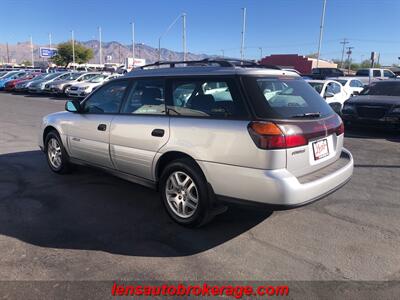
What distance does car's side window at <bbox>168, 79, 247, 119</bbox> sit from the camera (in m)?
3.40

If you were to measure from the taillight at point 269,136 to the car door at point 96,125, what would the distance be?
2.07 m

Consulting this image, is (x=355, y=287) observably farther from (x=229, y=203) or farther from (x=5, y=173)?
(x=5, y=173)

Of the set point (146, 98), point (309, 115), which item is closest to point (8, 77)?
point (146, 98)

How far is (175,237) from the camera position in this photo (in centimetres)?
369

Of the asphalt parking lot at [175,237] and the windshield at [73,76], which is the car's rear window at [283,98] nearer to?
the asphalt parking lot at [175,237]

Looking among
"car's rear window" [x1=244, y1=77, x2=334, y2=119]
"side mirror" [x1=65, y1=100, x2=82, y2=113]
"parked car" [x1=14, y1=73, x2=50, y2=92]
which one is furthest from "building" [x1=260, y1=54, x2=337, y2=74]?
"car's rear window" [x1=244, y1=77, x2=334, y2=119]

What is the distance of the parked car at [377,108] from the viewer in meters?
9.16

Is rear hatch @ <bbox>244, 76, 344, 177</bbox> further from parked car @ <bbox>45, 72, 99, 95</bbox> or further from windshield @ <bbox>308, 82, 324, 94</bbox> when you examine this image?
parked car @ <bbox>45, 72, 99, 95</bbox>

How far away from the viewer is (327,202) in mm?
4621

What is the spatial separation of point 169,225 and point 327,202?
2101 mm

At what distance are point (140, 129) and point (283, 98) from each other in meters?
1.66

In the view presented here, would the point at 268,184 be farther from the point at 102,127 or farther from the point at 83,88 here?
the point at 83,88

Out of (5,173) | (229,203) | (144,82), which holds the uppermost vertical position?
(144,82)

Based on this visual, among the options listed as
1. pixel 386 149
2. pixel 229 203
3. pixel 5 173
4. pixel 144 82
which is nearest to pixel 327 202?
pixel 229 203
